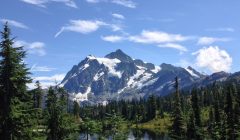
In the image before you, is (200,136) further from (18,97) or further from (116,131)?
(18,97)

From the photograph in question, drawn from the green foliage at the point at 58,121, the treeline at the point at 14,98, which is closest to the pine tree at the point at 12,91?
the treeline at the point at 14,98

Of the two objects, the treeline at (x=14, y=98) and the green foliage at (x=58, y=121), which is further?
the green foliage at (x=58, y=121)

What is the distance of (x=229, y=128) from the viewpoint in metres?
84.0

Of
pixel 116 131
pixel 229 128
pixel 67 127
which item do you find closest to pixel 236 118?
pixel 229 128

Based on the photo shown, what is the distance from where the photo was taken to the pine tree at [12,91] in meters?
34.0

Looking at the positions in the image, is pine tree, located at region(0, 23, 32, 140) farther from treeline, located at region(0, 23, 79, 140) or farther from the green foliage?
the green foliage

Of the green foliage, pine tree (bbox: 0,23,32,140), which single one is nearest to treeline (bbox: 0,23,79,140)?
pine tree (bbox: 0,23,32,140)

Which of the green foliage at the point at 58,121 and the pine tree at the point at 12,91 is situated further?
the green foliage at the point at 58,121

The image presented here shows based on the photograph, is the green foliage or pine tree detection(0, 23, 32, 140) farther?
the green foliage

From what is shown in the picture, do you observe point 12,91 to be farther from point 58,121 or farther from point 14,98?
point 58,121

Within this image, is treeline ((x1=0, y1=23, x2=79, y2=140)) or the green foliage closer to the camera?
treeline ((x1=0, y1=23, x2=79, y2=140))

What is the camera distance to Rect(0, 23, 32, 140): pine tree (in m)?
34.0

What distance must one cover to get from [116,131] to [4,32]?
24.2 meters

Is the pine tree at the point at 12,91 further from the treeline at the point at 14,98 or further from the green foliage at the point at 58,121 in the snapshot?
the green foliage at the point at 58,121
